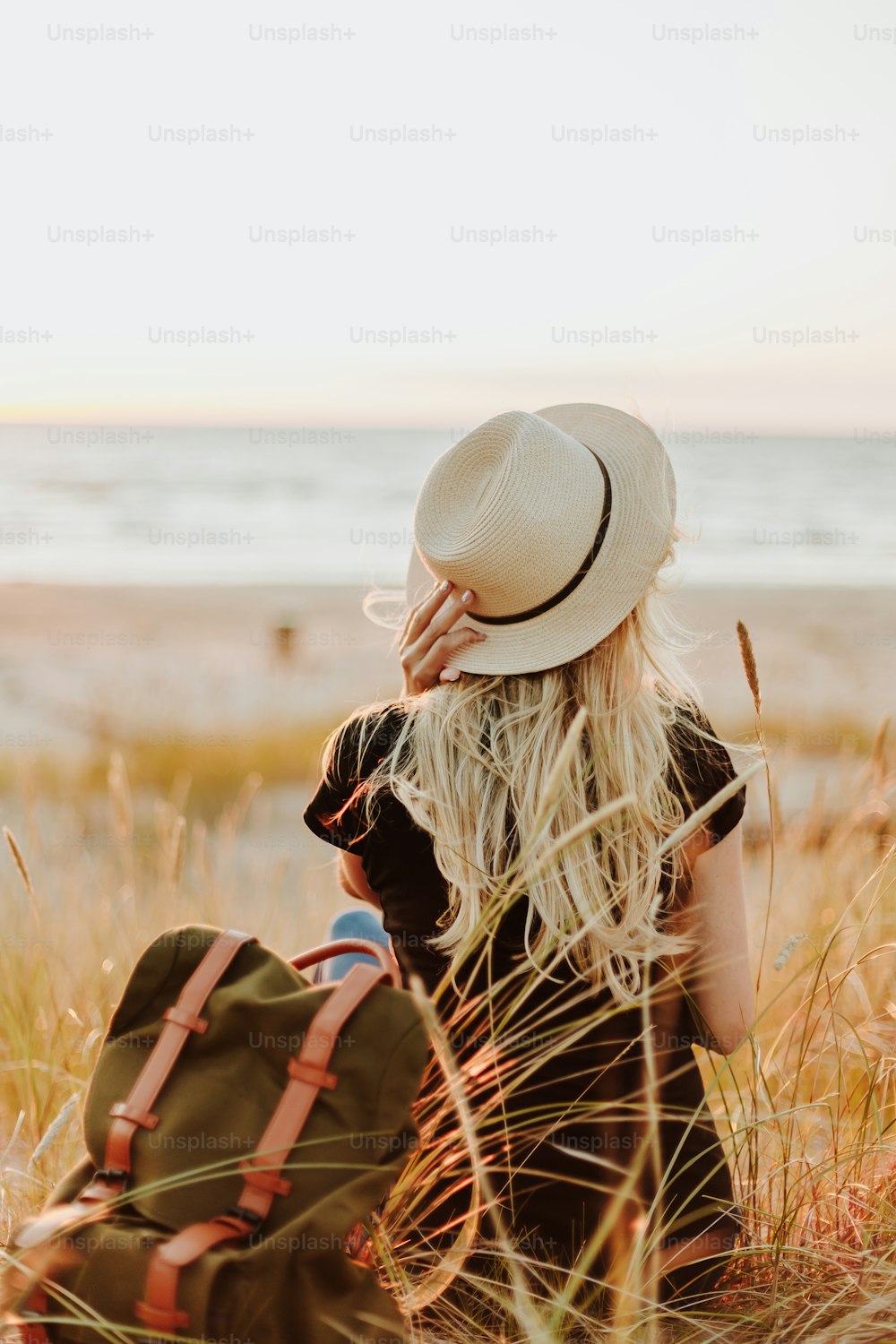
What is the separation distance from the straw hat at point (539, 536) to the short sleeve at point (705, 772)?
23 centimetres

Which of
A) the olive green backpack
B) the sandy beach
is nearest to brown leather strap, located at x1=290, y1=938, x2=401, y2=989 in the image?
the olive green backpack

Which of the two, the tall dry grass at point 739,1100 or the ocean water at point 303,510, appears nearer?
the tall dry grass at point 739,1100

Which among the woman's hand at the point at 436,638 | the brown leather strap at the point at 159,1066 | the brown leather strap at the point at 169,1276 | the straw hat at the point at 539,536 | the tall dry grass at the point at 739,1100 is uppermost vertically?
the straw hat at the point at 539,536

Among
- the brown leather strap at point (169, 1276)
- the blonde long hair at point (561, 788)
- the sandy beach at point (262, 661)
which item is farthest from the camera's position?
the sandy beach at point (262, 661)

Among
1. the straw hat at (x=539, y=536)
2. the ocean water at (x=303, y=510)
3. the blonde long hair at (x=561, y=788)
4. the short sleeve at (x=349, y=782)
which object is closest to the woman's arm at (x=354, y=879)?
the short sleeve at (x=349, y=782)

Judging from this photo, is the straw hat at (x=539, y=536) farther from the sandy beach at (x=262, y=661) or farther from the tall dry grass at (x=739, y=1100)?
the sandy beach at (x=262, y=661)

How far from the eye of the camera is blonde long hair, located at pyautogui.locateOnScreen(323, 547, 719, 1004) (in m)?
1.60

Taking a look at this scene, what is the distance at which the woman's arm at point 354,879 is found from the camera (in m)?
1.89

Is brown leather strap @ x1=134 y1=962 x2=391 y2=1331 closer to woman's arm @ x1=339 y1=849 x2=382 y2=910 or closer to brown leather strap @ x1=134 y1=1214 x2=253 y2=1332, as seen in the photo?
brown leather strap @ x1=134 y1=1214 x2=253 y2=1332

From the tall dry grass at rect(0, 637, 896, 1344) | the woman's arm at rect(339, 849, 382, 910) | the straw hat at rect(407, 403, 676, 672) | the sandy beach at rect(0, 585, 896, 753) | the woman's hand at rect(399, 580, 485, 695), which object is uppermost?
the straw hat at rect(407, 403, 676, 672)

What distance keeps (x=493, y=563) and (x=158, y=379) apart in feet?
146

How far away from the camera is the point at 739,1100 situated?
168 cm

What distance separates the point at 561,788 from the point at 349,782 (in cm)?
39

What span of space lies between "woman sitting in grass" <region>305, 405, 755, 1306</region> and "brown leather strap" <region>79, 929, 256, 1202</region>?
411 mm
